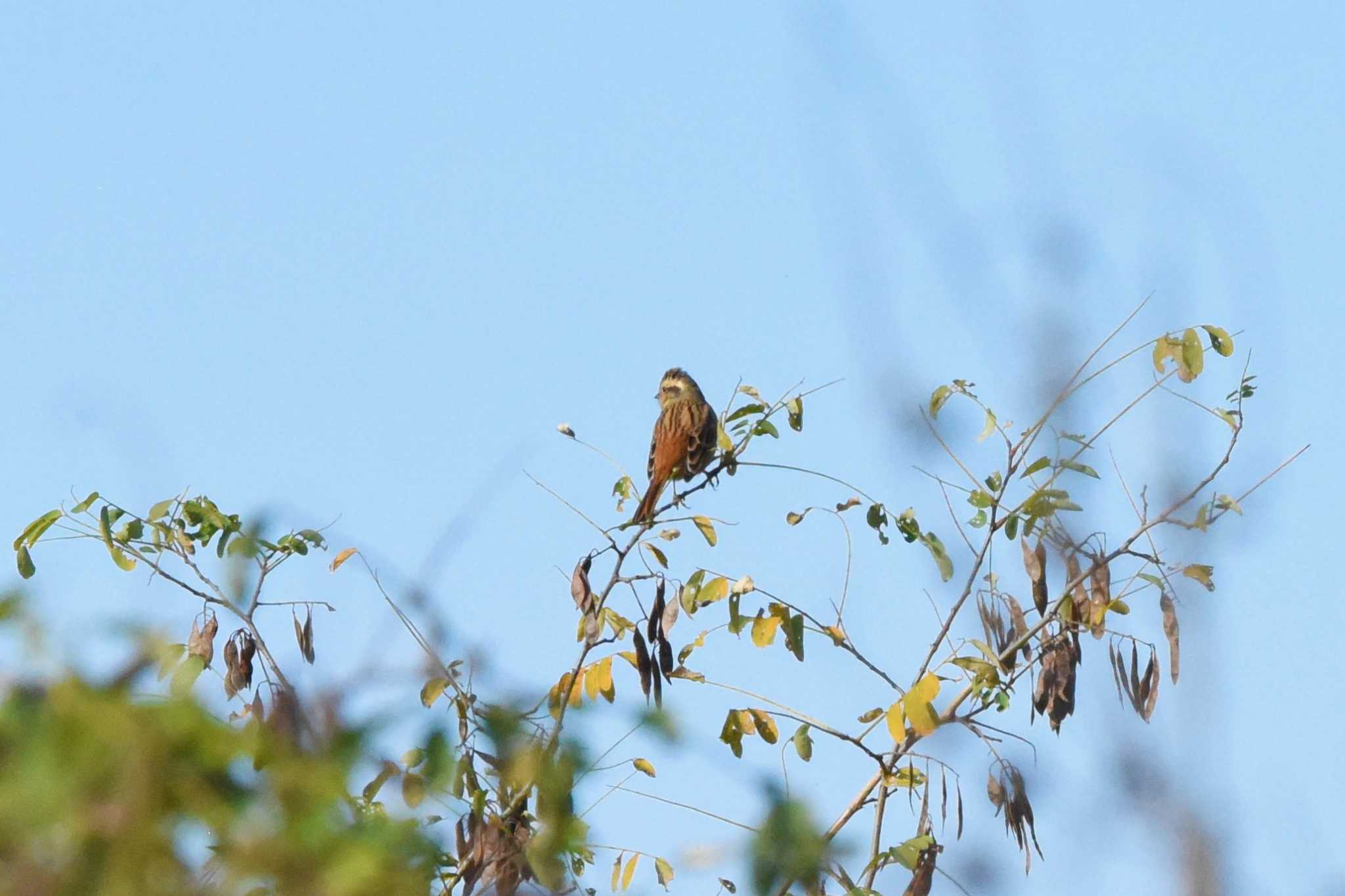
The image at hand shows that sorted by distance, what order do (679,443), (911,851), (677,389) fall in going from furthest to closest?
(677,389) < (679,443) < (911,851)

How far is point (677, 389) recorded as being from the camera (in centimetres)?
1142

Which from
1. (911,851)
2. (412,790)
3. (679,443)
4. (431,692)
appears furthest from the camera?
(679,443)

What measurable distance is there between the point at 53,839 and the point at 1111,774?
4.91ft

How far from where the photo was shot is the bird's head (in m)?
10.9

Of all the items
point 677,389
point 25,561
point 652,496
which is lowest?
point 25,561

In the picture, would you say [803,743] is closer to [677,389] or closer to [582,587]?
[582,587]

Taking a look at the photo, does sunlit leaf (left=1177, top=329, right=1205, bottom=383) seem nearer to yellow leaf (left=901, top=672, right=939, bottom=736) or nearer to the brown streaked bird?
yellow leaf (left=901, top=672, right=939, bottom=736)

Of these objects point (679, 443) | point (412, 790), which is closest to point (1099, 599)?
point (412, 790)

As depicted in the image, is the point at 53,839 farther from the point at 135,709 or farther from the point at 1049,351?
the point at 1049,351

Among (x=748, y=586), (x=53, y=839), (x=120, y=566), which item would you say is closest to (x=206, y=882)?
(x=53, y=839)

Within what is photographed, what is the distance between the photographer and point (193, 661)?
4836mm

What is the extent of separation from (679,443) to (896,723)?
4.64 meters

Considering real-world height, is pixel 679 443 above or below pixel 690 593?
above

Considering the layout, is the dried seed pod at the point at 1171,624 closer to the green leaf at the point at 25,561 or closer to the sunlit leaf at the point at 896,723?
the sunlit leaf at the point at 896,723
